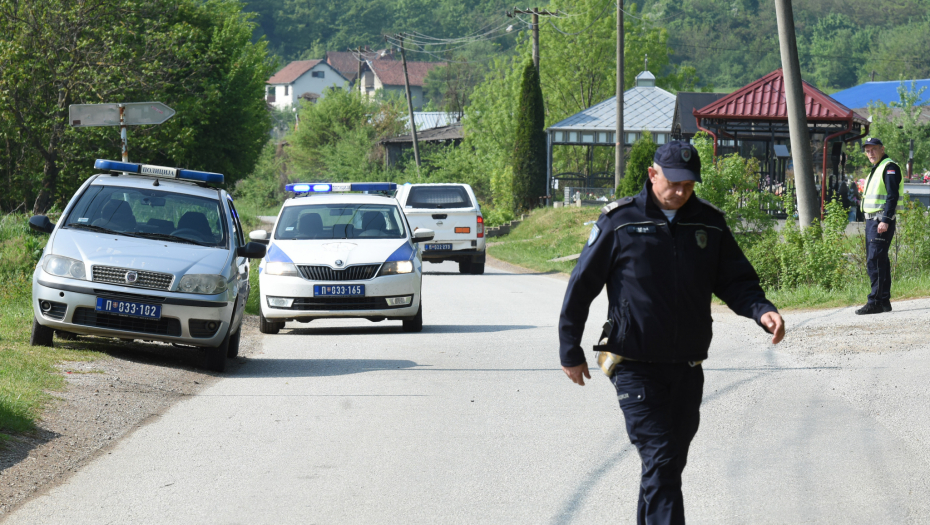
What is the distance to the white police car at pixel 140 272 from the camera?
966cm

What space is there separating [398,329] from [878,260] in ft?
19.2

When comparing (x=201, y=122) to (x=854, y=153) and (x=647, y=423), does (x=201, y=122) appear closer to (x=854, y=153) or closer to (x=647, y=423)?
(x=854, y=153)

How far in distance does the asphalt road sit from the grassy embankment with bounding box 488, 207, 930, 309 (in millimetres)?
3148

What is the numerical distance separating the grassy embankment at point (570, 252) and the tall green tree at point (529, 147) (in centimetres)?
247

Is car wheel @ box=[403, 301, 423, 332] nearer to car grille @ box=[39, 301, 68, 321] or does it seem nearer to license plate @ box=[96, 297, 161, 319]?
license plate @ box=[96, 297, 161, 319]

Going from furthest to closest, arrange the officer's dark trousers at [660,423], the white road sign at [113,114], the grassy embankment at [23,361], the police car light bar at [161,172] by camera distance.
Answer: the white road sign at [113,114], the police car light bar at [161,172], the grassy embankment at [23,361], the officer's dark trousers at [660,423]

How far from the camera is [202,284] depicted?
32.4 feet

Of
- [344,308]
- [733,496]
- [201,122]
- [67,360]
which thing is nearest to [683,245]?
[733,496]

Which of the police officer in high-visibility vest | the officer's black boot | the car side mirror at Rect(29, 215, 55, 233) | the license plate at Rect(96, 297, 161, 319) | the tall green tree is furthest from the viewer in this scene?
the tall green tree

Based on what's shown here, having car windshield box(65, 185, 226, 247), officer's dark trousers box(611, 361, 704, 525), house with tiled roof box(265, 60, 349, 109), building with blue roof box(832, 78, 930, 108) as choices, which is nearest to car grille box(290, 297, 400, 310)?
car windshield box(65, 185, 226, 247)

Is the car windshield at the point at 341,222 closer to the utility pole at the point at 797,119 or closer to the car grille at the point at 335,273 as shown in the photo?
the car grille at the point at 335,273

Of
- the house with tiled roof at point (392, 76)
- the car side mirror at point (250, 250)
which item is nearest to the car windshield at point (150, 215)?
the car side mirror at point (250, 250)

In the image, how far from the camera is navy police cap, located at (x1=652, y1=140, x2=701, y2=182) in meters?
4.50

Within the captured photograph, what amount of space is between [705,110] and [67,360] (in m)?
25.6
